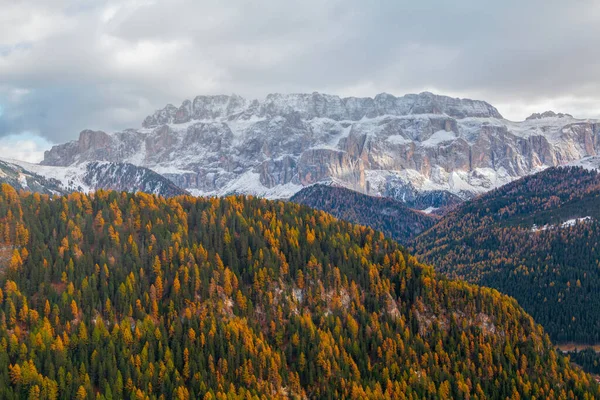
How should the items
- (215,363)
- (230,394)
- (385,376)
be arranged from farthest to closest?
(385,376), (215,363), (230,394)

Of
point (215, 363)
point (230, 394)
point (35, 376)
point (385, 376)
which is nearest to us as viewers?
point (35, 376)

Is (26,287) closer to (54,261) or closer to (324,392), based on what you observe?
(54,261)

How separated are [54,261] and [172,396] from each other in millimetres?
58010

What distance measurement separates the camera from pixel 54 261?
647 feet

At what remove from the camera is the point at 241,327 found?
19062cm

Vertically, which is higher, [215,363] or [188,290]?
[188,290]

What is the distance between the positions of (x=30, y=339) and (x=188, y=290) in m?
45.9

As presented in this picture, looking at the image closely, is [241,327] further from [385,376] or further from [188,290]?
[385,376]

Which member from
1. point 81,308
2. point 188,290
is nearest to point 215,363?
point 188,290

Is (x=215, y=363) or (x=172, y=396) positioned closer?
(x=172, y=396)

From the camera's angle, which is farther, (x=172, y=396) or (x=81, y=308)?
(x=81, y=308)

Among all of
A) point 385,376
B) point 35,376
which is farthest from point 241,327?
point 35,376

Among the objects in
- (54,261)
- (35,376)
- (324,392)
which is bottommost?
(324,392)

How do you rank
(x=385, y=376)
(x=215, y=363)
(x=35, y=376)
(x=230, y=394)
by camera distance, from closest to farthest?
(x=35, y=376), (x=230, y=394), (x=215, y=363), (x=385, y=376)
